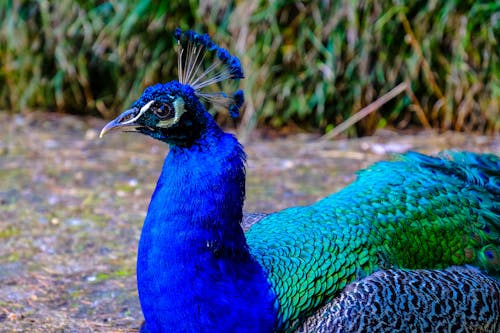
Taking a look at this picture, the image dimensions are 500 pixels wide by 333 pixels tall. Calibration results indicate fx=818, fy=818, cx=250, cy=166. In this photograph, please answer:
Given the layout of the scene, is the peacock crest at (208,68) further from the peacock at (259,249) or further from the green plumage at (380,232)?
the green plumage at (380,232)

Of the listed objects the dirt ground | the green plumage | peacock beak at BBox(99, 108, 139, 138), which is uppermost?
peacock beak at BBox(99, 108, 139, 138)

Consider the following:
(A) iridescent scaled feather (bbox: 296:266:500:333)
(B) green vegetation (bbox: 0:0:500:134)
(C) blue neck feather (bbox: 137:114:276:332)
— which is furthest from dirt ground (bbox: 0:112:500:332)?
(A) iridescent scaled feather (bbox: 296:266:500:333)

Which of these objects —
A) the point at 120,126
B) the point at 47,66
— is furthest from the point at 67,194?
the point at 120,126

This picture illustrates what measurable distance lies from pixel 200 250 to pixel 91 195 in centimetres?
233

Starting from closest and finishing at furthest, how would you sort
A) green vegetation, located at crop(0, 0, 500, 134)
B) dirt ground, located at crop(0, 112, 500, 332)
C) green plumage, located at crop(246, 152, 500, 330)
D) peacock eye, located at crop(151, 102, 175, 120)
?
peacock eye, located at crop(151, 102, 175, 120) → green plumage, located at crop(246, 152, 500, 330) → dirt ground, located at crop(0, 112, 500, 332) → green vegetation, located at crop(0, 0, 500, 134)

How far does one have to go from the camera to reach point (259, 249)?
2.27 m

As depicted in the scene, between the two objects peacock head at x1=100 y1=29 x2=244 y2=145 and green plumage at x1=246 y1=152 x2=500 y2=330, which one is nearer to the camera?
peacock head at x1=100 y1=29 x2=244 y2=145

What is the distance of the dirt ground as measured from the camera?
3.04 metres

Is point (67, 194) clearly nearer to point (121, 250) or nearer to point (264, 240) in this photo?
point (121, 250)

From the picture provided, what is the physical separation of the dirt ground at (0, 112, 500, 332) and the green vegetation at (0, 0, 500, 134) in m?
0.21

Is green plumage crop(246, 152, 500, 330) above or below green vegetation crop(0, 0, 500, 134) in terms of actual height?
below

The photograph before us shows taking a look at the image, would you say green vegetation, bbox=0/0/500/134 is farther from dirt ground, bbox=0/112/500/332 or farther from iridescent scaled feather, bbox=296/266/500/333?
iridescent scaled feather, bbox=296/266/500/333

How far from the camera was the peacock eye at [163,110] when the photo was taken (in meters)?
2.03

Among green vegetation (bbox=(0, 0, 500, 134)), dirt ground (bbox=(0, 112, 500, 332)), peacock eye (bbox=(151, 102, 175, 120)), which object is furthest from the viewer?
green vegetation (bbox=(0, 0, 500, 134))
